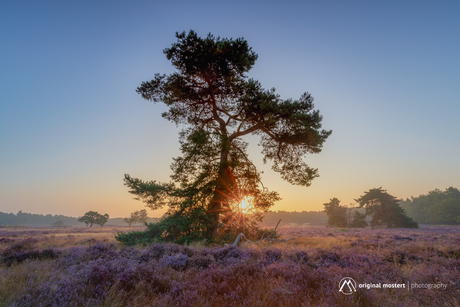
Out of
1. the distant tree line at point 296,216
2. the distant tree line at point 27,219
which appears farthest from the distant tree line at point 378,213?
the distant tree line at point 27,219

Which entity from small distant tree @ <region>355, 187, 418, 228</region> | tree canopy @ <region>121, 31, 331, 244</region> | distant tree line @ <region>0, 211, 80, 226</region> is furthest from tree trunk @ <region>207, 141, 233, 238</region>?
distant tree line @ <region>0, 211, 80, 226</region>

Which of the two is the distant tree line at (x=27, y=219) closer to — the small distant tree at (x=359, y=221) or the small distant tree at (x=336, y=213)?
the small distant tree at (x=336, y=213)

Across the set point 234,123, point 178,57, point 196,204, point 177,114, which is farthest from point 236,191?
point 178,57

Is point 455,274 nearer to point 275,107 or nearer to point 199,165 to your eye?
point 275,107

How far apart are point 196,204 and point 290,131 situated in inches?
317

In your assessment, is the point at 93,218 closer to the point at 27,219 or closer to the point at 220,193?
the point at 220,193

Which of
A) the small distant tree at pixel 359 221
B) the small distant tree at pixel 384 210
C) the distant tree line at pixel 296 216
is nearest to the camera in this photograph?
the small distant tree at pixel 384 210

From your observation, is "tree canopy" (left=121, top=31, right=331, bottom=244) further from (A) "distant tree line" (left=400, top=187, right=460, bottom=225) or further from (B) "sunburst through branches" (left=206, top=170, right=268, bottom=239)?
(A) "distant tree line" (left=400, top=187, right=460, bottom=225)

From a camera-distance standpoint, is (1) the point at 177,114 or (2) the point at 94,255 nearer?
(2) the point at 94,255

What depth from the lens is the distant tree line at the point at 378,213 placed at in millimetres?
42737

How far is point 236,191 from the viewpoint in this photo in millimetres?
13500
